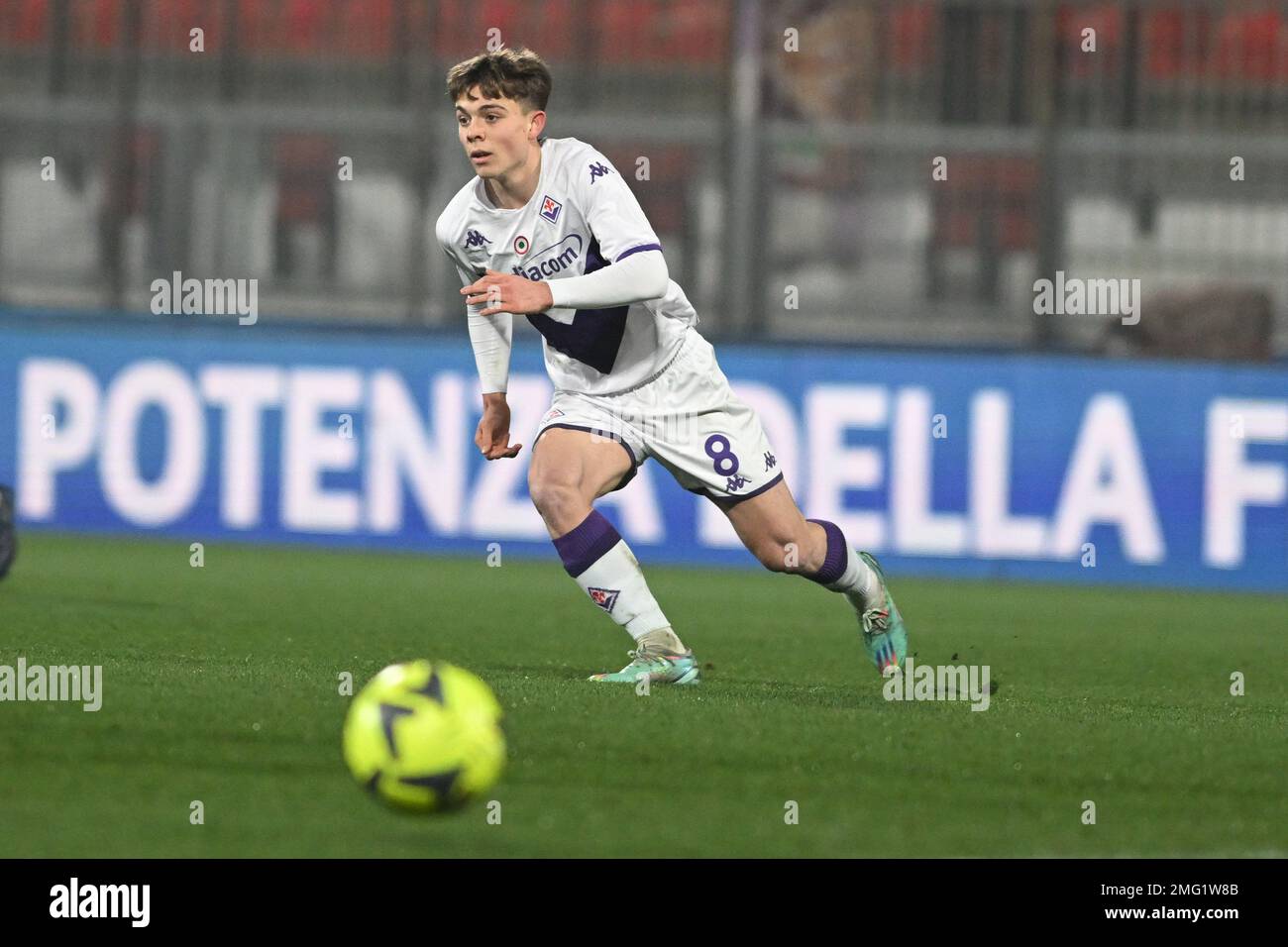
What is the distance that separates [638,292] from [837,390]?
575 cm

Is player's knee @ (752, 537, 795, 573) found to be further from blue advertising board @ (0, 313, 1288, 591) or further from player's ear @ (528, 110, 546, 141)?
blue advertising board @ (0, 313, 1288, 591)

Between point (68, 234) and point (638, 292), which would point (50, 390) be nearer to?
point (68, 234)

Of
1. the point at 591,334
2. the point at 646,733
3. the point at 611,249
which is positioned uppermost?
the point at 611,249

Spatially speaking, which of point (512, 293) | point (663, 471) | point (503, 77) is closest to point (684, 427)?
point (512, 293)

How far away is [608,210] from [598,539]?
3.33 ft

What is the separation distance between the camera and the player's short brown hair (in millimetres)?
6730

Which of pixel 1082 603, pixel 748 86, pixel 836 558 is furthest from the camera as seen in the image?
pixel 748 86

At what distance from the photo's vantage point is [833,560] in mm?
7215

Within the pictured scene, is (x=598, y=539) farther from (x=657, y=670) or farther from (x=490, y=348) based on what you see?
(x=490, y=348)

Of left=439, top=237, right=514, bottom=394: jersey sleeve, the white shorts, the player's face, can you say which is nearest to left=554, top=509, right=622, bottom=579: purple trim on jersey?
the white shorts

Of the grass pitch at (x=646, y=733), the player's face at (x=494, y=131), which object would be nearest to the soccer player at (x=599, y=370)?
the player's face at (x=494, y=131)

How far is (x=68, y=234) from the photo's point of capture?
14055 millimetres

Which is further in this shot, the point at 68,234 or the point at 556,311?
the point at 68,234
